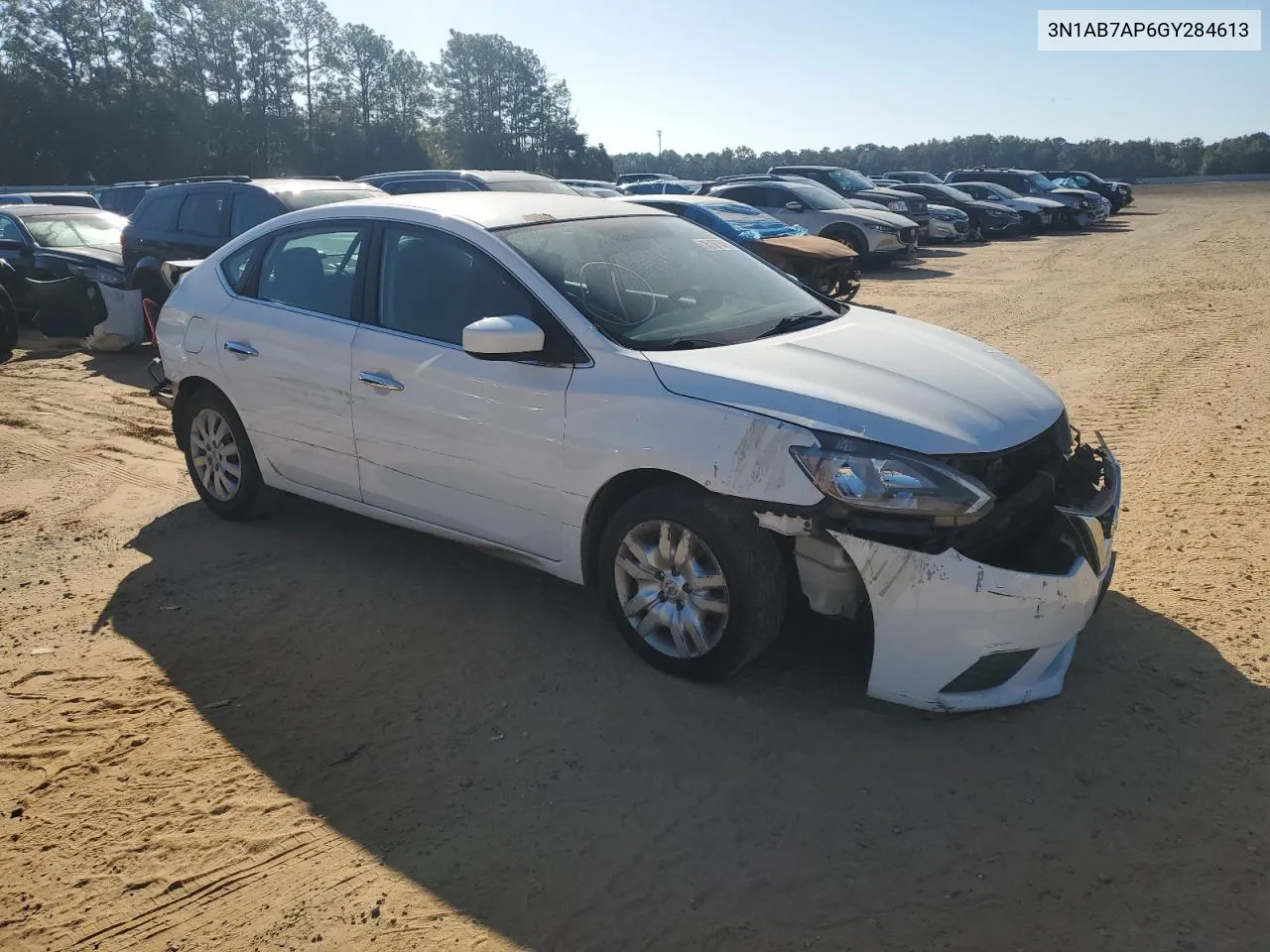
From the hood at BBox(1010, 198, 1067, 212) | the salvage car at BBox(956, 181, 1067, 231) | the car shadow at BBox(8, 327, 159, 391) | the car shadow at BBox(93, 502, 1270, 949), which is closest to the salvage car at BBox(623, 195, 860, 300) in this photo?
the car shadow at BBox(8, 327, 159, 391)

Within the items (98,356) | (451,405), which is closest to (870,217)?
(98,356)

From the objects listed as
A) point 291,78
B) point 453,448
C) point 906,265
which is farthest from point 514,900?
point 291,78

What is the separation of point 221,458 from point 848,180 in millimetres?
22143

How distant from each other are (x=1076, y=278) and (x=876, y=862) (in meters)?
15.7

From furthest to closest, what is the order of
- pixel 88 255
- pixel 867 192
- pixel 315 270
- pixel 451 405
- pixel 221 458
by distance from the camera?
pixel 867 192 → pixel 88 255 → pixel 221 458 → pixel 315 270 → pixel 451 405

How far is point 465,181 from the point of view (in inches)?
535

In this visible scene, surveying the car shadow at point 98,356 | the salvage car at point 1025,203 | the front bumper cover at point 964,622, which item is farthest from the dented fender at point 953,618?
the salvage car at point 1025,203

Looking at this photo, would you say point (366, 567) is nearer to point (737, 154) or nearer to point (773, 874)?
point (773, 874)

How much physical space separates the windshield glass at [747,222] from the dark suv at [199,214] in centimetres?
577

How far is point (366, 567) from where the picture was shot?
4.98 meters

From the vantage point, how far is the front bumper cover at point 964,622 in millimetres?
3180

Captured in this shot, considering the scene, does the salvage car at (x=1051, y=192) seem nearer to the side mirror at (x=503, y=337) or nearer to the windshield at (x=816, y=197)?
the windshield at (x=816, y=197)

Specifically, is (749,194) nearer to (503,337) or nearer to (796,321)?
(796,321)

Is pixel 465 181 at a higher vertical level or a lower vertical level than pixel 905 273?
higher
